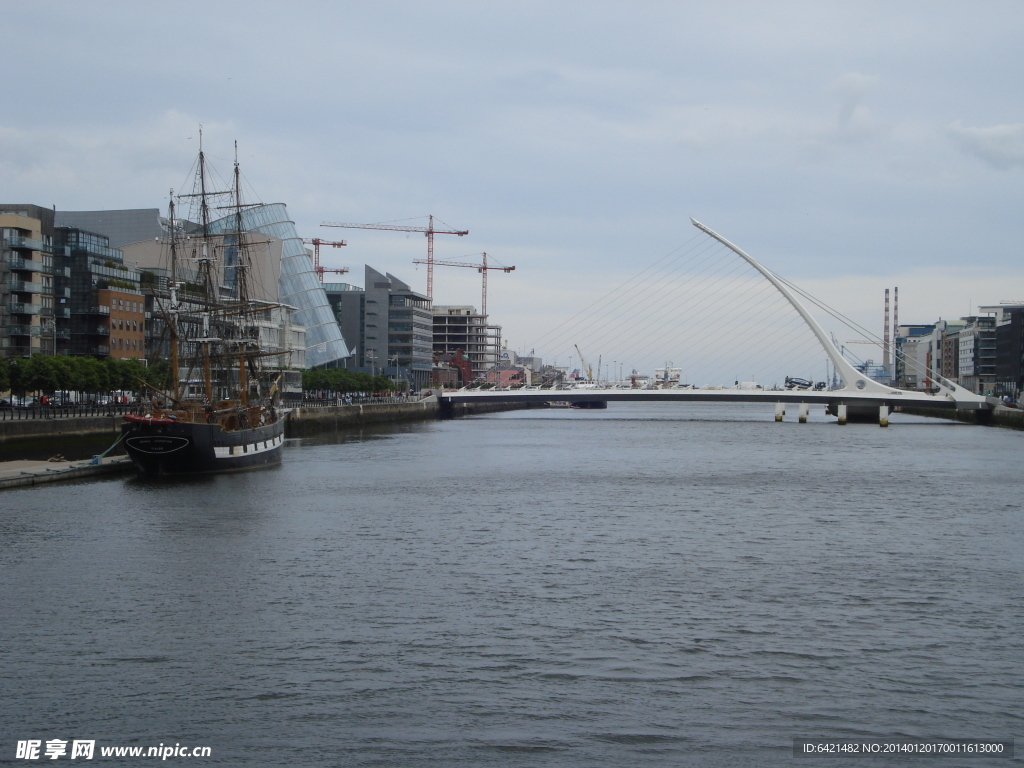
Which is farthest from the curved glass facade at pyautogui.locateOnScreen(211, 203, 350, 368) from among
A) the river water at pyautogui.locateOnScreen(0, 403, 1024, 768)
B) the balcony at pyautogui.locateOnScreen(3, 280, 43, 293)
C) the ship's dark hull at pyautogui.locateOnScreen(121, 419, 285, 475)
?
the river water at pyautogui.locateOnScreen(0, 403, 1024, 768)

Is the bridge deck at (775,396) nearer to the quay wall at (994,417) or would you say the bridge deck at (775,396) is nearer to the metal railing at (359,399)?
the quay wall at (994,417)

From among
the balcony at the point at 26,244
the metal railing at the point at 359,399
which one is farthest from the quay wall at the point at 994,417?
the balcony at the point at 26,244

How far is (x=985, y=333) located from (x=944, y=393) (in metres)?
67.9

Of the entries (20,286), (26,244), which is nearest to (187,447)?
(20,286)

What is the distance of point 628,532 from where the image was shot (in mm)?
30188

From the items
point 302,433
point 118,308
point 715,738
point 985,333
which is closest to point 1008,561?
point 715,738

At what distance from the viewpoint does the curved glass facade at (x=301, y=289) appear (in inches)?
4983

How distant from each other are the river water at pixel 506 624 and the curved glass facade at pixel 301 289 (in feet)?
294

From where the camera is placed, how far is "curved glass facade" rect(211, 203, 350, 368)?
127 meters

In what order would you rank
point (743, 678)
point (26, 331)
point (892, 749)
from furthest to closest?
1. point (26, 331)
2. point (743, 678)
3. point (892, 749)

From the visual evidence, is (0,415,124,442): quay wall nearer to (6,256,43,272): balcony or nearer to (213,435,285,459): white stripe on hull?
(213,435,285,459): white stripe on hull

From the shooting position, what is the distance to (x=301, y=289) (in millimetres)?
128875

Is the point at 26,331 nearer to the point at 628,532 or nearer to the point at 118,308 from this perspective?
the point at 118,308

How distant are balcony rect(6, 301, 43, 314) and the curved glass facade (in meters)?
50.9
